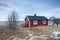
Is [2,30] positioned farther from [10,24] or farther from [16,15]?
[16,15]

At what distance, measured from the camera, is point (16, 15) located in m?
6.94

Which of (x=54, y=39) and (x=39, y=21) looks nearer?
(x=54, y=39)

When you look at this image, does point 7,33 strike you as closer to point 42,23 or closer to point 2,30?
point 2,30

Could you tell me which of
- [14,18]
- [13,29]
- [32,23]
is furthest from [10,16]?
[32,23]

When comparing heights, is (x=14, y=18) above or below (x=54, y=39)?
above

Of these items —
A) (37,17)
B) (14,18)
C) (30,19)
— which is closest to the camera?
(14,18)

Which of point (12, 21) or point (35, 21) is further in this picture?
point (35, 21)

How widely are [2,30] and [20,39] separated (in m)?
1.62

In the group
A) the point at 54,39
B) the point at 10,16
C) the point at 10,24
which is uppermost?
the point at 10,16

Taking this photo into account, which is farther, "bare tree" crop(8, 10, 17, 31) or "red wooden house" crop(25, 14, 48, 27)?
Answer: "red wooden house" crop(25, 14, 48, 27)

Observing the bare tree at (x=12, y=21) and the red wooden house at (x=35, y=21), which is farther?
the red wooden house at (x=35, y=21)

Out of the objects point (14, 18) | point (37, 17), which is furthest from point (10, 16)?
point (37, 17)

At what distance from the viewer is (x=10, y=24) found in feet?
21.7

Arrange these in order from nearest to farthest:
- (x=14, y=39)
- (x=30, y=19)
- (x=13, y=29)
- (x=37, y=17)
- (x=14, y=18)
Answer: (x=14, y=39) < (x=13, y=29) < (x=14, y=18) < (x=30, y=19) < (x=37, y=17)
